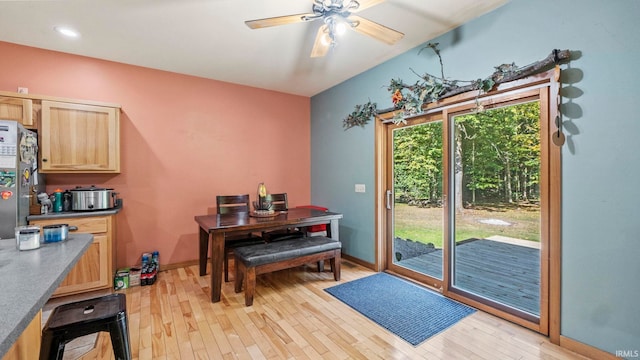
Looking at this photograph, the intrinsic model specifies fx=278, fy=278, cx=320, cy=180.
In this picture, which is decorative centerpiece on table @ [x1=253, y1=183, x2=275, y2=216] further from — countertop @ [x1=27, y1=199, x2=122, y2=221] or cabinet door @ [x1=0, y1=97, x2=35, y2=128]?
cabinet door @ [x1=0, y1=97, x2=35, y2=128]

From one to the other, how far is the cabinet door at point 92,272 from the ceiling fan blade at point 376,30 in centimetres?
310

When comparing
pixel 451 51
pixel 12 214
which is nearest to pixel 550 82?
pixel 451 51

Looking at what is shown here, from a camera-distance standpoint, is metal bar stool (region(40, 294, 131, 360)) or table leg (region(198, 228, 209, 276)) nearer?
metal bar stool (region(40, 294, 131, 360))

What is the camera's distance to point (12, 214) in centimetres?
236

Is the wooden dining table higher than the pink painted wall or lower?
lower

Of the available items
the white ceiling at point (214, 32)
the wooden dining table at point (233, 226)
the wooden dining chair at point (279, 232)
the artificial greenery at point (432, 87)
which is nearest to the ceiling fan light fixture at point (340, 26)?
the white ceiling at point (214, 32)

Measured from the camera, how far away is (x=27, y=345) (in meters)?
1.26

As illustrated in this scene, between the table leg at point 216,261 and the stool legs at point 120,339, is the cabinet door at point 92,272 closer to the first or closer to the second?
the table leg at point 216,261

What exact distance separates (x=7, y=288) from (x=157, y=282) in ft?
8.53

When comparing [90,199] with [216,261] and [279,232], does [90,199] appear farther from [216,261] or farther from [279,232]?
[279,232]

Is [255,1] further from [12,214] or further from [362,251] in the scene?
[362,251]

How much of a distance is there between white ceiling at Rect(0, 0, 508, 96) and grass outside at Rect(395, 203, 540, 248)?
177 cm

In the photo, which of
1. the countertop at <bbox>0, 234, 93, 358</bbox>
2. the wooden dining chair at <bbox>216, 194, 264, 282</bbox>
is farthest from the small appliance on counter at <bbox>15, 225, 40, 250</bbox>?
the wooden dining chair at <bbox>216, 194, 264, 282</bbox>

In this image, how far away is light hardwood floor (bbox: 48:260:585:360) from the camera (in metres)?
1.95
